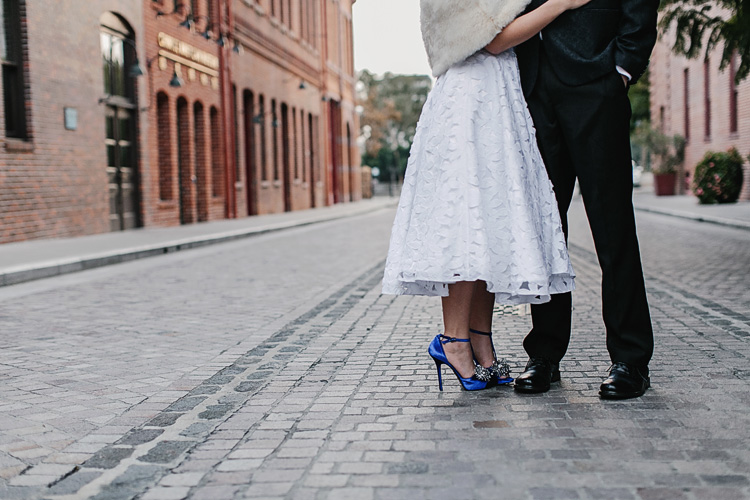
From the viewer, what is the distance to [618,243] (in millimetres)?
3666

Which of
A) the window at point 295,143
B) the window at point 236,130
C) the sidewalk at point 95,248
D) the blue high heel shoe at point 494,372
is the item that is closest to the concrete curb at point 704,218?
the sidewalk at point 95,248

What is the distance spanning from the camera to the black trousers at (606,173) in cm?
360

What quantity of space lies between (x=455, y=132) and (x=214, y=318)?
3.66 m

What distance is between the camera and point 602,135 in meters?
3.62

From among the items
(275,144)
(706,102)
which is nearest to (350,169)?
(275,144)

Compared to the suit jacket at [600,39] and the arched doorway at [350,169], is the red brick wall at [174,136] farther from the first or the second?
the arched doorway at [350,169]

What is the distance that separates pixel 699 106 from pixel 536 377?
2771 centimetres

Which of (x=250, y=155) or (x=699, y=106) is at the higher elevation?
(x=699, y=106)

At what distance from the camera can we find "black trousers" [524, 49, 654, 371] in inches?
142

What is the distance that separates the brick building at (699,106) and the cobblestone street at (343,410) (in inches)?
631

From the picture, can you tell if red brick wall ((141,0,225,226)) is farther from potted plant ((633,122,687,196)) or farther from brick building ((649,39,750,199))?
potted plant ((633,122,687,196))

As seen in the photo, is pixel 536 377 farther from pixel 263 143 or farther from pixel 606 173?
pixel 263 143

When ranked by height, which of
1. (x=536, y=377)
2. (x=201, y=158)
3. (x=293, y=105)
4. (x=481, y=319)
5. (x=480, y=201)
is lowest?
(x=536, y=377)

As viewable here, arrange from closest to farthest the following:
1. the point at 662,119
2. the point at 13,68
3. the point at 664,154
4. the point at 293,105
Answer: the point at 13,68 < the point at 664,154 < the point at 293,105 < the point at 662,119
